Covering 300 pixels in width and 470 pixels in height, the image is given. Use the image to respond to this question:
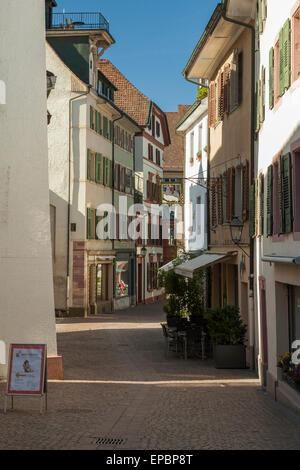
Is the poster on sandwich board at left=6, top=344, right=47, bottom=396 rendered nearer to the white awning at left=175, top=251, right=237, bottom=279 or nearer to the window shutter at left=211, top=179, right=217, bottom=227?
the white awning at left=175, top=251, right=237, bottom=279

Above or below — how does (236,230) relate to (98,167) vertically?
below


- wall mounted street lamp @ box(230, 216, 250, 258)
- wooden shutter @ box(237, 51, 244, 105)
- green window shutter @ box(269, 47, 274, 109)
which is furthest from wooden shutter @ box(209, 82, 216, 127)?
green window shutter @ box(269, 47, 274, 109)

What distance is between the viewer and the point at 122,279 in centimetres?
4397

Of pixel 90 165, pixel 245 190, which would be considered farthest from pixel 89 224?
pixel 245 190

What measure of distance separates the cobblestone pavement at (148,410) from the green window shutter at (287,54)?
5440mm

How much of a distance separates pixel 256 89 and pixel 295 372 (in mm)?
8112

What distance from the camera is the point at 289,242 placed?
12.5 m

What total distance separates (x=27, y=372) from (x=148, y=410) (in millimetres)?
2045

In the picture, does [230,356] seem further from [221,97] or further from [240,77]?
[221,97]

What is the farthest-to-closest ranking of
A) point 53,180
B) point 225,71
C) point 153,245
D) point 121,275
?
1. point 153,245
2. point 121,275
3. point 53,180
4. point 225,71

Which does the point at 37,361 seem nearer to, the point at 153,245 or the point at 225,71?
the point at 225,71

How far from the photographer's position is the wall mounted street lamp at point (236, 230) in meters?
18.4

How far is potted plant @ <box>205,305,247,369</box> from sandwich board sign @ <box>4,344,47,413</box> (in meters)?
6.77
